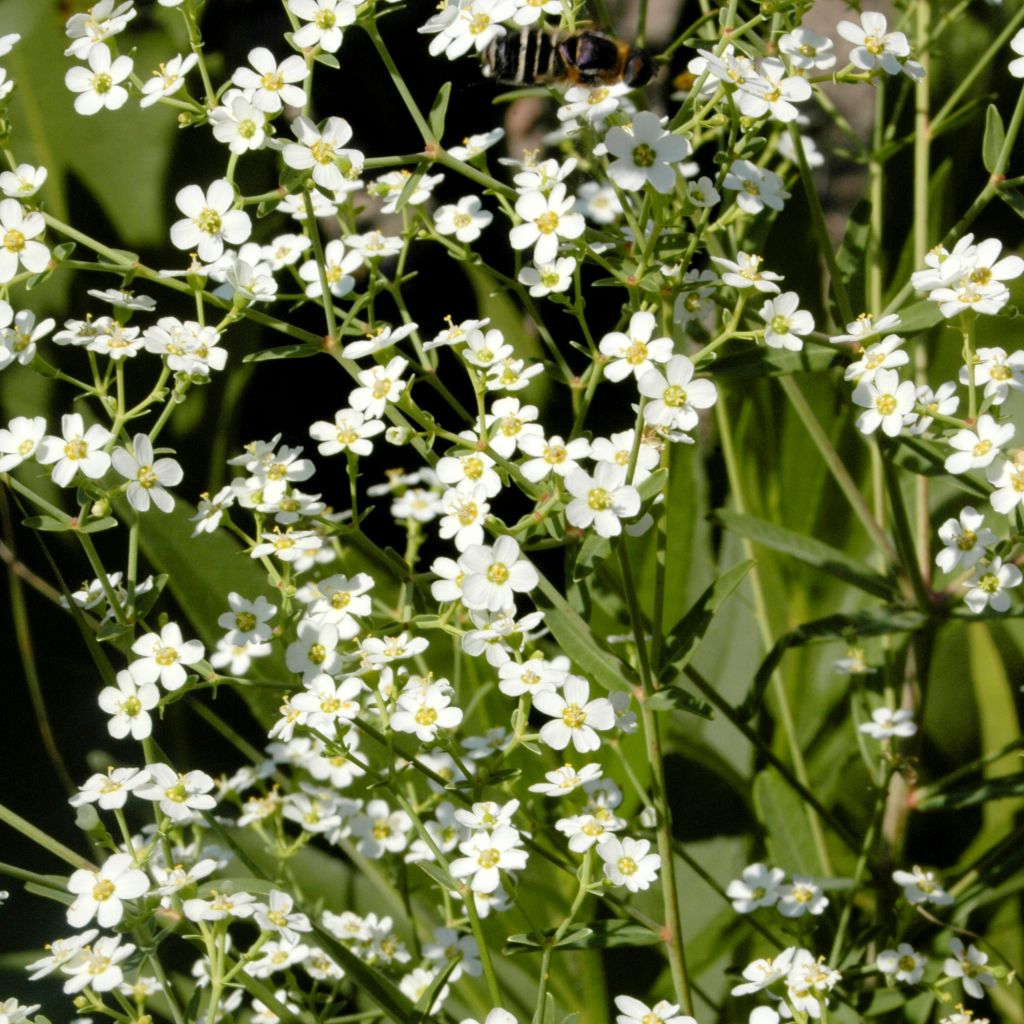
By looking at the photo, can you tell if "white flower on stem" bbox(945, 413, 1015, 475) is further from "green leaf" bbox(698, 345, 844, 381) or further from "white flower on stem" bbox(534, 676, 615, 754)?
"white flower on stem" bbox(534, 676, 615, 754)

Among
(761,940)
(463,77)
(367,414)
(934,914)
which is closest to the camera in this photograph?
(367,414)

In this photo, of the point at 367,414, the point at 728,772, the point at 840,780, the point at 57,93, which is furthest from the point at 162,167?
the point at 840,780

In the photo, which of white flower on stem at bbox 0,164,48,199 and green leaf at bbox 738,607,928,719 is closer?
white flower on stem at bbox 0,164,48,199

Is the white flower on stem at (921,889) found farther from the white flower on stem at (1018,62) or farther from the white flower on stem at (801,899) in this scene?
the white flower on stem at (1018,62)

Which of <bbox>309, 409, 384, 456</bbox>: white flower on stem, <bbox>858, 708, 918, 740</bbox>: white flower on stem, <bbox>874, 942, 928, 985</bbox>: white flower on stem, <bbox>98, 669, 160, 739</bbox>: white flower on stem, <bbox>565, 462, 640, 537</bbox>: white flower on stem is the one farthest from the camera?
<bbox>858, 708, 918, 740</bbox>: white flower on stem

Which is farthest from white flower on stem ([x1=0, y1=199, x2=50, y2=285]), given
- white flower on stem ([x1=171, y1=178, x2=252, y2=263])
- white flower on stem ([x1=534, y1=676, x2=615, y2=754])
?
white flower on stem ([x1=534, y1=676, x2=615, y2=754])

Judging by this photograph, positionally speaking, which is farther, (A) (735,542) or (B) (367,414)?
(A) (735,542)

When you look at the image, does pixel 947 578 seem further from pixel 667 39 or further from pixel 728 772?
pixel 667 39
